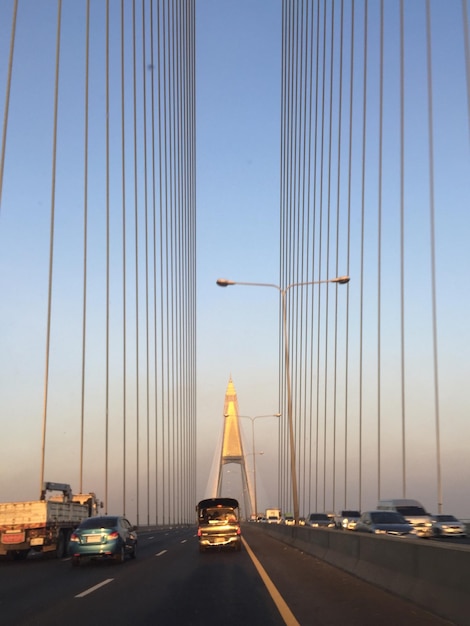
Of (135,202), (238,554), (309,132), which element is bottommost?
(238,554)

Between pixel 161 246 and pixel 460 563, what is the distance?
4819 cm

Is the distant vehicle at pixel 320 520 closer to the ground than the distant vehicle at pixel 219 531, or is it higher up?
closer to the ground

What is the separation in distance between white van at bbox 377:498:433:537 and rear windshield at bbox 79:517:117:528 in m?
13.8

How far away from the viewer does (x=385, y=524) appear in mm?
24641

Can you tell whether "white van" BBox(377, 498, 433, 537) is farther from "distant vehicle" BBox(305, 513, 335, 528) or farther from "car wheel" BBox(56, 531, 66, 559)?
"car wheel" BBox(56, 531, 66, 559)

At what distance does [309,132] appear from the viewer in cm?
4681

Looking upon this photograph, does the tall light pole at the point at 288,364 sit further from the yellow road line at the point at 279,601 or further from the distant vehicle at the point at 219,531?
the yellow road line at the point at 279,601

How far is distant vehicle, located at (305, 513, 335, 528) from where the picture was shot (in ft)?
133

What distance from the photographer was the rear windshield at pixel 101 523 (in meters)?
19.9

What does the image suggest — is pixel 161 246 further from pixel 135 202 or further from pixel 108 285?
pixel 108 285

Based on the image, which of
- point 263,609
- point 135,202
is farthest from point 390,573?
point 135,202

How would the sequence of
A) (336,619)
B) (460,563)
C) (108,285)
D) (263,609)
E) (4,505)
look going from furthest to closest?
(108,285) → (4,505) → (263,609) → (336,619) → (460,563)

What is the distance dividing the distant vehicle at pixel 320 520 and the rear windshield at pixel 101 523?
2219 cm

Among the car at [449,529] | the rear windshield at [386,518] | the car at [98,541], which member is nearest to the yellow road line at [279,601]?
the car at [98,541]
